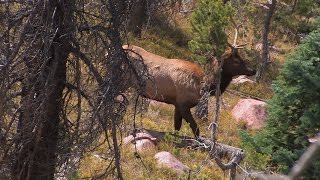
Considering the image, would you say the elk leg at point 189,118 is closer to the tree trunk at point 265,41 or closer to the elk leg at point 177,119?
the elk leg at point 177,119

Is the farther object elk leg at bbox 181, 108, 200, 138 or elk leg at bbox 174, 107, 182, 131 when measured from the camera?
elk leg at bbox 174, 107, 182, 131

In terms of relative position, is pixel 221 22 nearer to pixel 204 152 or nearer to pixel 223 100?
pixel 204 152

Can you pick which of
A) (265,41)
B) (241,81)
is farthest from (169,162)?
(265,41)

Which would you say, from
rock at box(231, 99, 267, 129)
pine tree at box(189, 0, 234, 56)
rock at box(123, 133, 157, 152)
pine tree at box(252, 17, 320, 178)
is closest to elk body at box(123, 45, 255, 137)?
pine tree at box(189, 0, 234, 56)

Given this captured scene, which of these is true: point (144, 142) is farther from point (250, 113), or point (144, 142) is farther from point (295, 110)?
point (250, 113)

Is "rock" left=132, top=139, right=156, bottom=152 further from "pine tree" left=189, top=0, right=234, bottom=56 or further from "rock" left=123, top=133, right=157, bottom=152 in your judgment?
"pine tree" left=189, top=0, right=234, bottom=56

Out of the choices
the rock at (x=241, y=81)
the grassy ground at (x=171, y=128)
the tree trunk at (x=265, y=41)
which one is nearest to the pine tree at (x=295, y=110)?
the grassy ground at (x=171, y=128)

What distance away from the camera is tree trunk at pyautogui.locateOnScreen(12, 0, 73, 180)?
4523mm

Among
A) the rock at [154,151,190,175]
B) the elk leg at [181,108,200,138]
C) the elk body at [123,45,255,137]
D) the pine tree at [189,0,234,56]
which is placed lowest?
the rock at [154,151,190,175]

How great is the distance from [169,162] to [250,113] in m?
6.13

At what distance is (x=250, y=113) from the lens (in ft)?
54.0

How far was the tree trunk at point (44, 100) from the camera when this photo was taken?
4523mm

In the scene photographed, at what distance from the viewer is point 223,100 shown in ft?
59.3

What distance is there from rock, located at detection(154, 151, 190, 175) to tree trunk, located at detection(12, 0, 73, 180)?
5.41 metres
